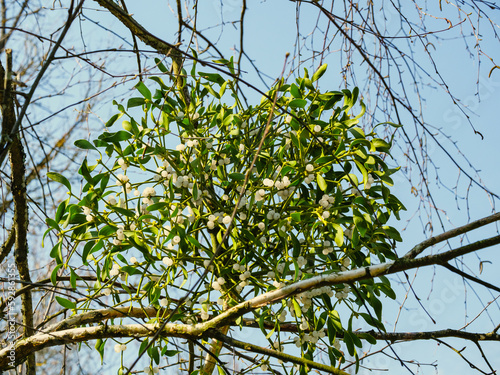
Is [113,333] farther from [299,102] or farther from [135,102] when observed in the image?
[299,102]

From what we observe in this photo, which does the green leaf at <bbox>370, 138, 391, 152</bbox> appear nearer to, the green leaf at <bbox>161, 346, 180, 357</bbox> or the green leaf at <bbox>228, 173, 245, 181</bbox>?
the green leaf at <bbox>228, 173, 245, 181</bbox>

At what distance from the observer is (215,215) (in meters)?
1.00

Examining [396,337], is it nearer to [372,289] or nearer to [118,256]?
[372,289]

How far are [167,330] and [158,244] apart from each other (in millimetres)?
147

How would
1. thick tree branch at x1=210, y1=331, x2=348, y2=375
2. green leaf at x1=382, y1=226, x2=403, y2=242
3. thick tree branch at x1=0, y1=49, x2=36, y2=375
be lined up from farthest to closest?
thick tree branch at x1=0, y1=49, x2=36, y2=375 < green leaf at x1=382, y1=226, x2=403, y2=242 < thick tree branch at x1=210, y1=331, x2=348, y2=375

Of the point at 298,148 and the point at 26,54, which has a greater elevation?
the point at 26,54

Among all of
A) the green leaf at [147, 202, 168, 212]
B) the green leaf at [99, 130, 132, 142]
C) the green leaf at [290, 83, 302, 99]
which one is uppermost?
the green leaf at [290, 83, 302, 99]

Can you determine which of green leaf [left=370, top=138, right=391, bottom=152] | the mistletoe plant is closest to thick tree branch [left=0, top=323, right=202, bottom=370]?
the mistletoe plant

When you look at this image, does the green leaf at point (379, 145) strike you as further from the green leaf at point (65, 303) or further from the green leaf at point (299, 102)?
the green leaf at point (65, 303)

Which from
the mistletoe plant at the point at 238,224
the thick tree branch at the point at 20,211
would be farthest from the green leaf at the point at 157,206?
the thick tree branch at the point at 20,211

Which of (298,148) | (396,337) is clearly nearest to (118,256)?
(298,148)

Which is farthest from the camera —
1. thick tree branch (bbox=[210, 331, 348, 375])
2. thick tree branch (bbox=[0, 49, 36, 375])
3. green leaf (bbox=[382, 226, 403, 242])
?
thick tree branch (bbox=[0, 49, 36, 375])

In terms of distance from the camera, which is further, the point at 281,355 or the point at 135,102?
the point at 135,102

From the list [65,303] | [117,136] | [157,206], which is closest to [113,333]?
[65,303]
